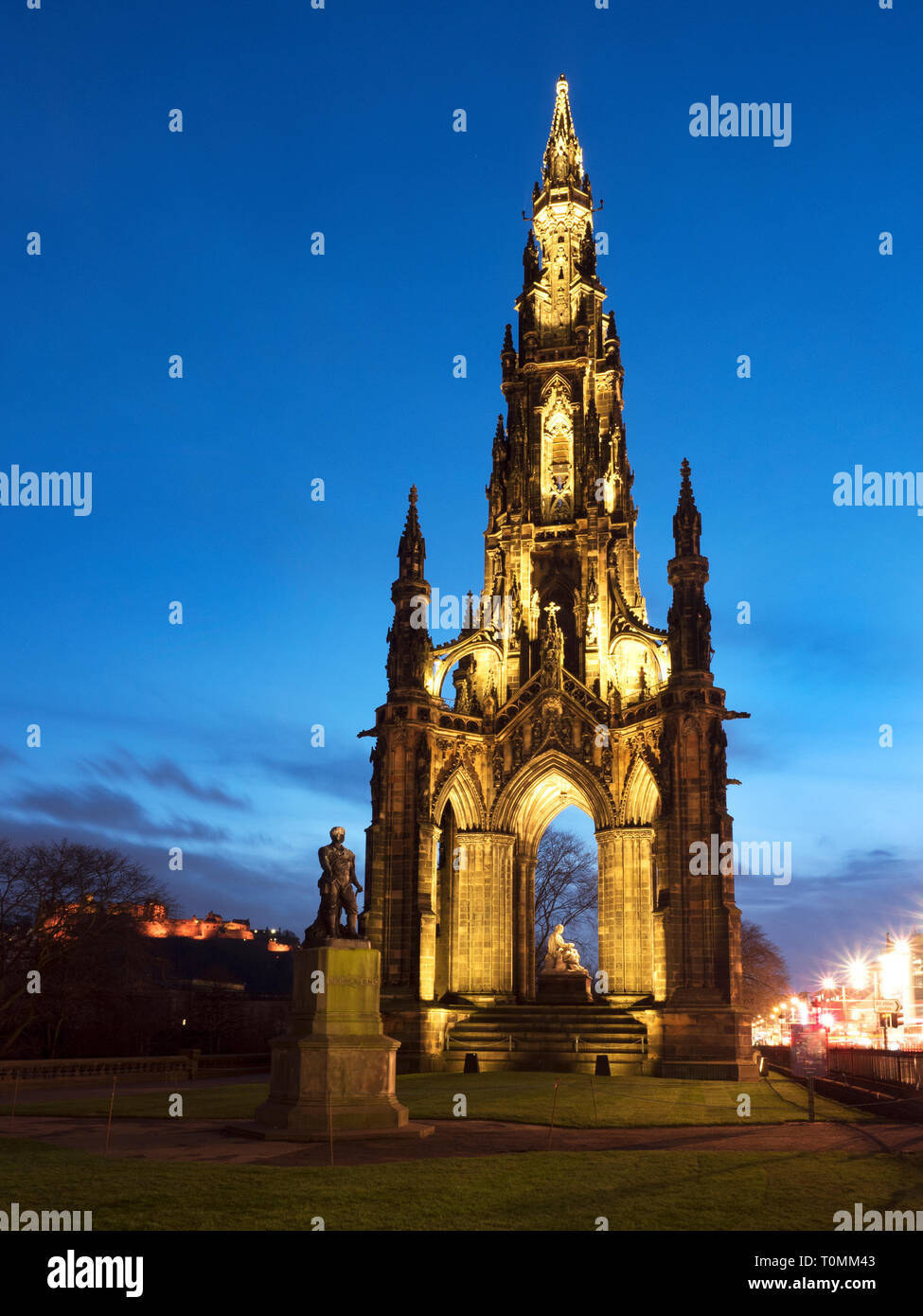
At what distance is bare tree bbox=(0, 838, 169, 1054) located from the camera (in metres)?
40.8

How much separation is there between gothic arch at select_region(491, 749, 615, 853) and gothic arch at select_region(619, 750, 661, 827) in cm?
53

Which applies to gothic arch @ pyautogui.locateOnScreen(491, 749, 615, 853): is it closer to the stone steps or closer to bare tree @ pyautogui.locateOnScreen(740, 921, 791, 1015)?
the stone steps

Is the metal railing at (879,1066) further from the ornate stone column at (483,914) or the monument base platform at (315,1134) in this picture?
the ornate stone column at (483,914)

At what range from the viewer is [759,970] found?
80938mm

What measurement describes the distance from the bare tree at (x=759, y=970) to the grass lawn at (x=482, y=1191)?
209ft

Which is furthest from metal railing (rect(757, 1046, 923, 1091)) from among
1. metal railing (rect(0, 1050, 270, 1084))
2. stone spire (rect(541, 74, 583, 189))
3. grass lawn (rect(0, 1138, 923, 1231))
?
stone spire (rect(541, 74, 583, 189))

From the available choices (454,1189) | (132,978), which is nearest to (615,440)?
(132,978)

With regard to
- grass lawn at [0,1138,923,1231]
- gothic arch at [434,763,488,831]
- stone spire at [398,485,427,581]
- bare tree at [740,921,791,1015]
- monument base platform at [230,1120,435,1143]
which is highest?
stone spire at [398,485,427,581]

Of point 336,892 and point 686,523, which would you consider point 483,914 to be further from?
point 336,892

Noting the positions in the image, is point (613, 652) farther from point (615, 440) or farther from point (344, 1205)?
point (344, 1205)

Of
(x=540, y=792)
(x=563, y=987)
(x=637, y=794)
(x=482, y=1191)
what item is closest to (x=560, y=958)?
(x=563, y=987)

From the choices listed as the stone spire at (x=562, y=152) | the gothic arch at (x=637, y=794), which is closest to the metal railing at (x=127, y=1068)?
the gothic arch at (x=637, y=794)

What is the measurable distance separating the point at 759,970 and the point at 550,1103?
2543 inches

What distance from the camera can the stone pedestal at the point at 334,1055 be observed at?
50.7 feet
